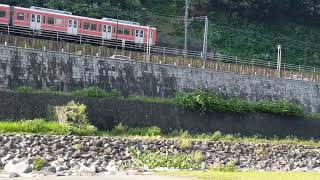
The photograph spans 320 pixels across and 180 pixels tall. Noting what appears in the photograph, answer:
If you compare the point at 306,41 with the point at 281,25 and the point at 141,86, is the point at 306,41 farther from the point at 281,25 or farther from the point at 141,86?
the point at 141,86

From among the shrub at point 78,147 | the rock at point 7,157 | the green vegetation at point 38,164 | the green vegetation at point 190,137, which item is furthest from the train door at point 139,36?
the green vegetation at point 38,164

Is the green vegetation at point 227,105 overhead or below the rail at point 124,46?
below

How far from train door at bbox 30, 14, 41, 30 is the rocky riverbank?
1704 cm

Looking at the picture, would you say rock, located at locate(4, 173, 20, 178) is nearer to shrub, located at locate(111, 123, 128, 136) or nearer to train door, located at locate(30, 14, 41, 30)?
shrub, located at locate(111, 123, 128, 136)

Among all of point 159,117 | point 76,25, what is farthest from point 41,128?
point 76,25

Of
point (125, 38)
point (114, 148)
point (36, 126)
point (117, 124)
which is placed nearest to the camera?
point (114, 148)

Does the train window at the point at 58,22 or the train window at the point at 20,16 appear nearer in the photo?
the train window at the point at 20,16

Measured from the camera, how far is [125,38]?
137ft

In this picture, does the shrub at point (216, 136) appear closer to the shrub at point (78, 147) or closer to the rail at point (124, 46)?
the rail at point (124, 46)

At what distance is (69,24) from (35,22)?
8.05ft

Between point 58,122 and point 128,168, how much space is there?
848 cm

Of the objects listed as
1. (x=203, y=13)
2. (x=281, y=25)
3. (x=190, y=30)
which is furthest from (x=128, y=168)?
(x=281, y=25)

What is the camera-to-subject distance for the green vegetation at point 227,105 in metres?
31.8

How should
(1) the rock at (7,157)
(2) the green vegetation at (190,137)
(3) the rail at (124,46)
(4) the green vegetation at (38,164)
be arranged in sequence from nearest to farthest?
Result: (4) the green vegetation at (38,164), (1) the rock at (7,157), (2) the green vegetation at (190,137), (3) the rail at (124,46)
